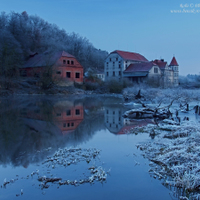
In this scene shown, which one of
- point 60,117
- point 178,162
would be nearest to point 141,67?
point 60,117

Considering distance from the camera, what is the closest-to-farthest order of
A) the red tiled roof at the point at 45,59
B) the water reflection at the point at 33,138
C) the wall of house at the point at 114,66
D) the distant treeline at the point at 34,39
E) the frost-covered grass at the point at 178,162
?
the frost-covered grass at the point at 178,162, the water reflection at the point at 33,138, the red tiled roof at the point at 45,59, the distant treeline at the point at 34,39, the wall of house at the point at 114,66

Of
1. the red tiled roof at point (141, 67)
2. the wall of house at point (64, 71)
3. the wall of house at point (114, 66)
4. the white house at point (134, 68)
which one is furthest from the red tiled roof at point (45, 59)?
the red tiled roof at point (141, 67)

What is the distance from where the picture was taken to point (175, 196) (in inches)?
183

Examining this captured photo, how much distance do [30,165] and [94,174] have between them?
6.38 ft

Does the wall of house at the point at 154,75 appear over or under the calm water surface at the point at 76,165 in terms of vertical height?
over

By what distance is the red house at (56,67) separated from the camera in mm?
40109

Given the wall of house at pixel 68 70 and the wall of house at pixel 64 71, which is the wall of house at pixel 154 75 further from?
the wall of house at pixel 64 71

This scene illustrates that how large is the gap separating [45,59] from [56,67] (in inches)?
153

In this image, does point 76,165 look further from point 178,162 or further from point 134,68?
point 134,68

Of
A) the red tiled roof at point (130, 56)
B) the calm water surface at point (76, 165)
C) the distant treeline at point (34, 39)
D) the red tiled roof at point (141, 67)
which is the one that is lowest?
the calm water surface at point (76, 165)

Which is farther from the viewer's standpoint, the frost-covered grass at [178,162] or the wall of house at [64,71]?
the wall of house at [64,71]

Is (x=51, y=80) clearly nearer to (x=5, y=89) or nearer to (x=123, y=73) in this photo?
(x=5, y=89)

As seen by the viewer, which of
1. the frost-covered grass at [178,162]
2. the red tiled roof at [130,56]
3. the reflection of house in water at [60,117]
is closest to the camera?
the frost-covered grass at [178,162]

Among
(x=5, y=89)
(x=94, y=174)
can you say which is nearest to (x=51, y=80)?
(x=5, y=89)
